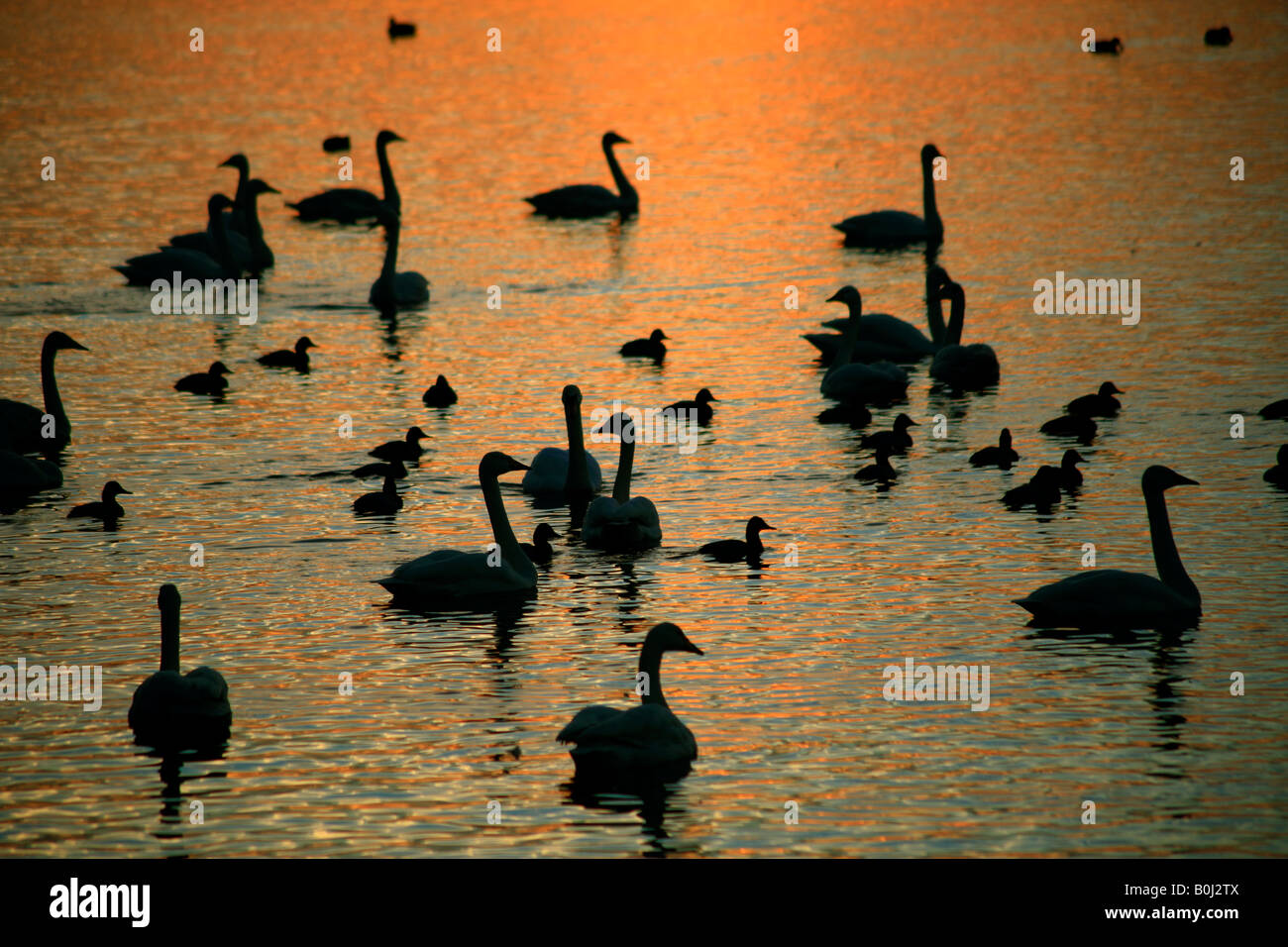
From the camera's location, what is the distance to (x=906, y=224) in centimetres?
4041

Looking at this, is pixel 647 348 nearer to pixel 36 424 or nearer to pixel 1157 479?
pixel 36 424

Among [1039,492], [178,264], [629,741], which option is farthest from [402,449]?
[178,264]

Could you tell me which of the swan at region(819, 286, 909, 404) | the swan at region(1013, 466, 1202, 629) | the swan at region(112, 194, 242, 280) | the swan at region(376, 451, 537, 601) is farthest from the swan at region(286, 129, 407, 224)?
the swan at region(1013, 466, 1202, 629)

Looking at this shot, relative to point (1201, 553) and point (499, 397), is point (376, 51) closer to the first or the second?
point (499, 397)

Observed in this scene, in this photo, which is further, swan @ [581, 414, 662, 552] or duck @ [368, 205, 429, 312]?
duck @ [368, 205, 429, 312]

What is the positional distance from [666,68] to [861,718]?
66.8m

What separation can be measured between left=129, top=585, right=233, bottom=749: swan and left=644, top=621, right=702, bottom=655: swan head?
3.20m

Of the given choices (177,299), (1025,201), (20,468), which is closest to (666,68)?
(1025,201)

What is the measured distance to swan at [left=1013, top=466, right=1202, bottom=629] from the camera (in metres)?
16.8

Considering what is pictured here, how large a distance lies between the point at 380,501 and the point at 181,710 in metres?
7.24

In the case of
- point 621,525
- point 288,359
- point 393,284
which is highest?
point 393,284

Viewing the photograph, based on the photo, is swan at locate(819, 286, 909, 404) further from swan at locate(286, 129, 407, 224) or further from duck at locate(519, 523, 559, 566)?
swan at locate(286, 129, 407, 224)

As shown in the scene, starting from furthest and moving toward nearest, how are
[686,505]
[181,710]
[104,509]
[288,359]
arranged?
[288,359]
[686,505]
[104,509]
[181,710]
